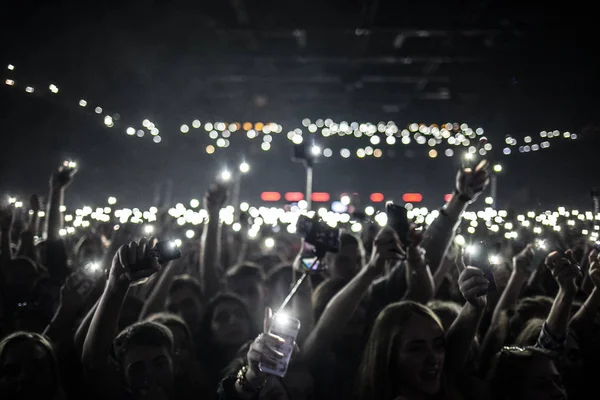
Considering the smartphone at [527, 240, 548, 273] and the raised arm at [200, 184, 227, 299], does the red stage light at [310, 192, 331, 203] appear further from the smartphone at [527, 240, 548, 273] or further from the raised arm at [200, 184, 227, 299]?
the raised arm at [200, 184, 227, 299]

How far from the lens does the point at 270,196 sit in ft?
80.2

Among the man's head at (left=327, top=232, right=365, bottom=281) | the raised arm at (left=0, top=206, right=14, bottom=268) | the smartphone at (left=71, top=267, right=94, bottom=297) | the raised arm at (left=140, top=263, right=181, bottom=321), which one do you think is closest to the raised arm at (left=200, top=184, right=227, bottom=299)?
the raised arm at (left=140, top=263, right=181, bottom=321)

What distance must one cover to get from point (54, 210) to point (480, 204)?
18.5m

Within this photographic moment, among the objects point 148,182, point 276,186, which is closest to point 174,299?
point 148,182

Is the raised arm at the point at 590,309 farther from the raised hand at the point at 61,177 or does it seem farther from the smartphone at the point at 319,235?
the raised hand at the point at 61,177

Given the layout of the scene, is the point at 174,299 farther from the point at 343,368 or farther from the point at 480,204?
the point at 480,204

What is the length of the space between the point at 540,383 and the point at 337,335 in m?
1.11

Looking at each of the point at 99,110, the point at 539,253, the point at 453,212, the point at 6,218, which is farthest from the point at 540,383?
the point at 99,110

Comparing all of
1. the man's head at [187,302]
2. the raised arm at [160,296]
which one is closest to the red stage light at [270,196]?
the man's head at [187,302]

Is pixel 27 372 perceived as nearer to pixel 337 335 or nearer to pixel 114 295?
pixel 114 295

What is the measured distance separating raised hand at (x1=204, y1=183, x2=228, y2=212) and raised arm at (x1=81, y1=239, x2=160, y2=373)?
2.03 meters

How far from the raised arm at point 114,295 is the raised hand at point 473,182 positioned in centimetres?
213

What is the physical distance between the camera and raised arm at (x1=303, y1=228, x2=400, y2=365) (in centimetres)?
258

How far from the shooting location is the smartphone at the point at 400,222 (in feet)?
9.37
